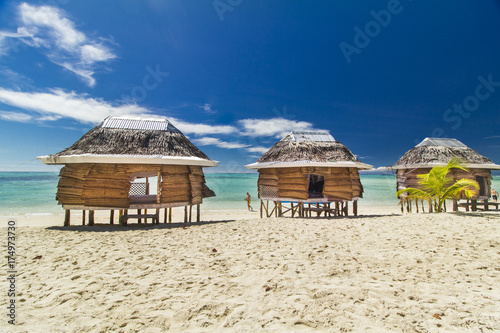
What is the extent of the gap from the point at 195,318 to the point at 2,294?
3.15 meters

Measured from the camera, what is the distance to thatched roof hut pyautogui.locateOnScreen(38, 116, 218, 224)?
858cm

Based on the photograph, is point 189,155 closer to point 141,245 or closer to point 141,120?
point 141,120

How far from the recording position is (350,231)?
7.23 meters

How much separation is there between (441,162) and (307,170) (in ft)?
29.0

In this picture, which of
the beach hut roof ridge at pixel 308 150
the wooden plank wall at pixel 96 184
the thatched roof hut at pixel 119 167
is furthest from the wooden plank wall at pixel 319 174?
the wooden plank wall at pixel 96 184

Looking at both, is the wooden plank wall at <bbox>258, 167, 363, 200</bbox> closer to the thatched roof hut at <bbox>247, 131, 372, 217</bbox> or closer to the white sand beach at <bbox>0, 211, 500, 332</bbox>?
the thatched roof hut at <bbox>247, 131, 372, 217</bbox>

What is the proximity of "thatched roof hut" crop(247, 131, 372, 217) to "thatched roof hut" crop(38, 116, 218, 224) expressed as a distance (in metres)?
3.54

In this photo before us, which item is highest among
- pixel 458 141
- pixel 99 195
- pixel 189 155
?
pixel 458 141

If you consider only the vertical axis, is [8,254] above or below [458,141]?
below

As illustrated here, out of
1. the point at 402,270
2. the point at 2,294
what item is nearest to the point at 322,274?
the point at 402,270

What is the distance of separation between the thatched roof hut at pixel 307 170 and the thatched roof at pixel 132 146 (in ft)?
11.2

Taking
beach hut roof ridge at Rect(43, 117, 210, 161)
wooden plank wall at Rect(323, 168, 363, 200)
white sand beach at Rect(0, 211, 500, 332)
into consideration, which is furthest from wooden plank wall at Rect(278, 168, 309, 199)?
white sand beach at Rect(0, 211, 500, 332)

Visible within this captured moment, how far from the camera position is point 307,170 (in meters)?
11.0

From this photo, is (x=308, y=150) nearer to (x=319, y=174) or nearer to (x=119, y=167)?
(x=319, y=174)
